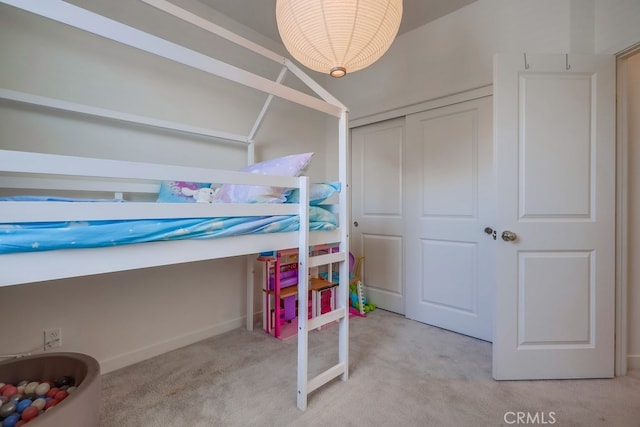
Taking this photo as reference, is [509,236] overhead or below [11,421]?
overhead

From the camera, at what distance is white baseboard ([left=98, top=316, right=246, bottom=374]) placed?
1.72 m

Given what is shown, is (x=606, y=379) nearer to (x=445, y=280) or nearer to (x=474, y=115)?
(x=445, y=280)

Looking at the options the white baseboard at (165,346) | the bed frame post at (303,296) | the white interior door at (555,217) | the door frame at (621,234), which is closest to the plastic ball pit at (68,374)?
the white baseboard at (165,346)

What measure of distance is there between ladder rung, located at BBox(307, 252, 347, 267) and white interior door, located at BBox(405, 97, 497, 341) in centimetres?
116

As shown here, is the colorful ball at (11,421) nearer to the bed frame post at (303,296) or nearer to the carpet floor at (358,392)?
the carpet floor at (358,392)

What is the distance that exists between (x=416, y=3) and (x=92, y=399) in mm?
3016

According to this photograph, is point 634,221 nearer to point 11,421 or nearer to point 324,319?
point 324,319

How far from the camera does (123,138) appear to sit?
1.77 meters

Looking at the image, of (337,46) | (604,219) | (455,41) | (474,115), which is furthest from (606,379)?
(455,41)

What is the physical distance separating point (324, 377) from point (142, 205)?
3.95 ft

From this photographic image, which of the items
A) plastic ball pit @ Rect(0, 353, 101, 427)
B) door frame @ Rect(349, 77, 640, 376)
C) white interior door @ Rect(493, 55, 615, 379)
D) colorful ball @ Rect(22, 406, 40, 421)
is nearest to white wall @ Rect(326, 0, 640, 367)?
door frame @ Rect(349, 77, 640, 376)

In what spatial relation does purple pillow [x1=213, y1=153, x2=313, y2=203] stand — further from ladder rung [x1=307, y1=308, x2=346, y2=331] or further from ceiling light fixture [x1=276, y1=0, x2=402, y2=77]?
ladder rung [x1=307, y1=308, x2=346, y2=331]

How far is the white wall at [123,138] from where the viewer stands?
148 cm

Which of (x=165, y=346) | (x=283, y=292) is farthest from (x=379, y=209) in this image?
(x=165, y=346)
